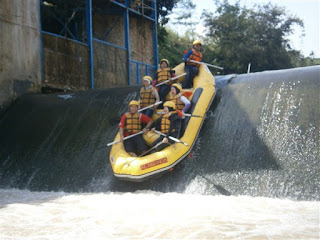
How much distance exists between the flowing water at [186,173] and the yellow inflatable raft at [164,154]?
0.78 feet

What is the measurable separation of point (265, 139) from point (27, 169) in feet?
15.2

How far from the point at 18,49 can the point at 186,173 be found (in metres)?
6.30

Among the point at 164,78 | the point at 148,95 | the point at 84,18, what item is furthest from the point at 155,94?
the point at 84,18

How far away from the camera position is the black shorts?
7.97m

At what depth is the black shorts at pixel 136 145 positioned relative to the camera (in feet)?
26.1

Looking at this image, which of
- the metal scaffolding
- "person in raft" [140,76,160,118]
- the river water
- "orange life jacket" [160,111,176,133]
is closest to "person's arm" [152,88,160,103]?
"person in raft" [140,76,160,118]

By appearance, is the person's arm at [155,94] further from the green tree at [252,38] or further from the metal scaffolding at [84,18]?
the green tree at [252,38]

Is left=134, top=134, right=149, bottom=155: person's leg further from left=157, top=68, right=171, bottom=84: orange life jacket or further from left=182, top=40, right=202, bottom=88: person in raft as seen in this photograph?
left=182, top=40, right=202, bottom=88: person in raft

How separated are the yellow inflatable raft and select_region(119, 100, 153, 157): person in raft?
0.36 ft

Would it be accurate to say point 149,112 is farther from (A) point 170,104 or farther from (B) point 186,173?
(B) point 186,173

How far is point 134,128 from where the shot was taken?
8242 millimetres

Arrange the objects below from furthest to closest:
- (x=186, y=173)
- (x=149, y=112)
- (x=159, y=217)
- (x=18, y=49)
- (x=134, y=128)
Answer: (x=18, y=49) → (x=149, y=112) → (x=134, y=128) → (x=186, y=173) → (x=159, y=217)

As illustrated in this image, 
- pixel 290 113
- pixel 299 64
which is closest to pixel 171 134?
pixel 290 113

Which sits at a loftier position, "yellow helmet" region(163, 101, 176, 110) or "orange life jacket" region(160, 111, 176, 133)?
"yellow helmet" region(163, 101, 176, 110)
